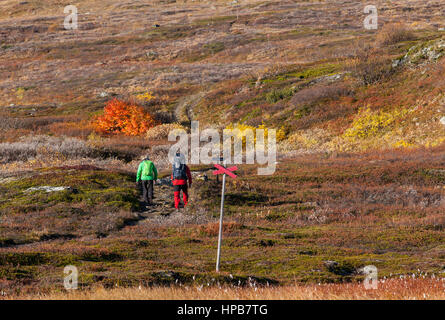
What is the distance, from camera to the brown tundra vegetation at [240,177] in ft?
47.5

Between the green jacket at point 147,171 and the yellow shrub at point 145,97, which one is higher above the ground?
the green jacket at point 147,171

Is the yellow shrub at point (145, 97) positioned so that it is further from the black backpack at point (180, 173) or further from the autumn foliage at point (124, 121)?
the black backpack at point (180, 173)

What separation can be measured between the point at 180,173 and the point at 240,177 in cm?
1453

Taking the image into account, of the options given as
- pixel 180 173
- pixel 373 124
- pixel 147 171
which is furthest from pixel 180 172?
pixel 373 124

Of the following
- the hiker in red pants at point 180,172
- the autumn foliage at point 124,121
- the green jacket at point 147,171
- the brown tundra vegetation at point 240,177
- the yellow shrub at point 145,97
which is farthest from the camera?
the yellow shrub at point 145,97

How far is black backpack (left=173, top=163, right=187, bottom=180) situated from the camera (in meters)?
19.6

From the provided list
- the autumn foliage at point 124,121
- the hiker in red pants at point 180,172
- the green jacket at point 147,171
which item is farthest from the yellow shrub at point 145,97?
the hiker in red pants at point 180,172

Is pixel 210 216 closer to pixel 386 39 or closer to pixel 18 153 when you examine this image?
pixel 18 153

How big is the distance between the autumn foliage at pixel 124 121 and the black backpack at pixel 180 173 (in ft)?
144

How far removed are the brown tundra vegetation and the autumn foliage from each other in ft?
1.03

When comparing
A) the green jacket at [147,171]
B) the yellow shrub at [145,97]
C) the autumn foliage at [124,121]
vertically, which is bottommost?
the autumn foliage at [124,121]

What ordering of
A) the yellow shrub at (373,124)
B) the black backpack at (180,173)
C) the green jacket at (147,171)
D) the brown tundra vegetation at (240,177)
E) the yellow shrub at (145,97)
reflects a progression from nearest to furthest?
the brown tundra vegetation at (240,177)
the black backpack at (180,173)
the green jacket at (147,171)
the yellow shrub at (373,124)
the yellow shrub at (145,97)

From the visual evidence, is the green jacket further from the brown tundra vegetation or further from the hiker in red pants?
the brown tundra vegetation

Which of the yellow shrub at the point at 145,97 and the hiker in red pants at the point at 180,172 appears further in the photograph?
the yellow shrub at the point at 145,97
